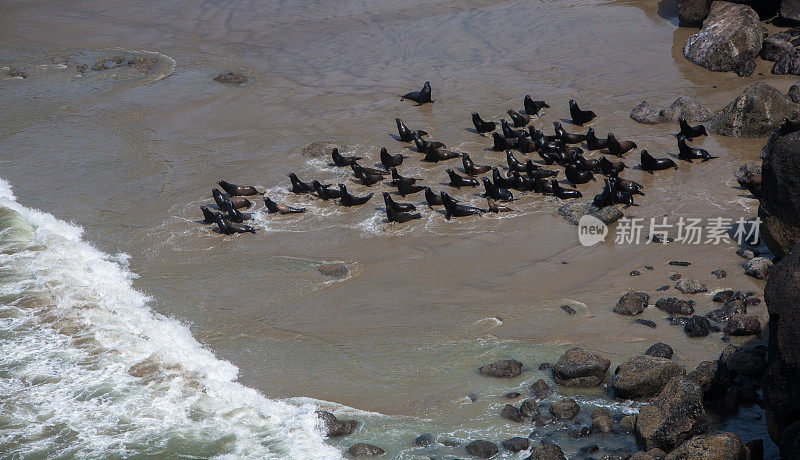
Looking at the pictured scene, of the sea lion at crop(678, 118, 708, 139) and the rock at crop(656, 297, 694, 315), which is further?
the sea lion at crop(678, 118, 708, 139)

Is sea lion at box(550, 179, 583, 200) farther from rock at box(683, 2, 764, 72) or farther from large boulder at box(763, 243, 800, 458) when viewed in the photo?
rock at box(683, 2, 764, 72)

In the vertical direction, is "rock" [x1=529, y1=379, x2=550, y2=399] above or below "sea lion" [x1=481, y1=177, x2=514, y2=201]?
below

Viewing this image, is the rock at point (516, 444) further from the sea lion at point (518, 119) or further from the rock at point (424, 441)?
the sea lion at point (518, 119)

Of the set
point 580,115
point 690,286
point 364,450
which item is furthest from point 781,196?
point 580,115

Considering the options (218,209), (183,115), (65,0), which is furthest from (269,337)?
(65,0)

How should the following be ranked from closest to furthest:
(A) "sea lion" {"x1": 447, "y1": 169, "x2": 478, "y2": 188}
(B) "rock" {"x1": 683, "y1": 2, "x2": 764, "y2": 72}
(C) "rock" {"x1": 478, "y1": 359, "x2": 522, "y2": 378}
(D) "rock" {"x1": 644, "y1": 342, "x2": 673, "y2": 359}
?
1. (D) "rock" {"x1": 644, "y1": 342, "x2": 673, "y2": 359}
2. (C) "rock" {"x1": 478, "y1": 359, "x2": 522, "y2": 378}
3. (A) "sea lion" {"x1": 447, "y1": 169, "x2": 478, "y2": 188}
4. (B) "rock" {"x1": 683, "y1": 2, "x2": 764, "y2": 72}

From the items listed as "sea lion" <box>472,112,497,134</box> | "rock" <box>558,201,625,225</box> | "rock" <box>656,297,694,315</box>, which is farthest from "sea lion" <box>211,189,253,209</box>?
"rock" <box>656,297,694,315</box>

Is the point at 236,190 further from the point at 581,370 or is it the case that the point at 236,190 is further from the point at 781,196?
the point at 781,196
